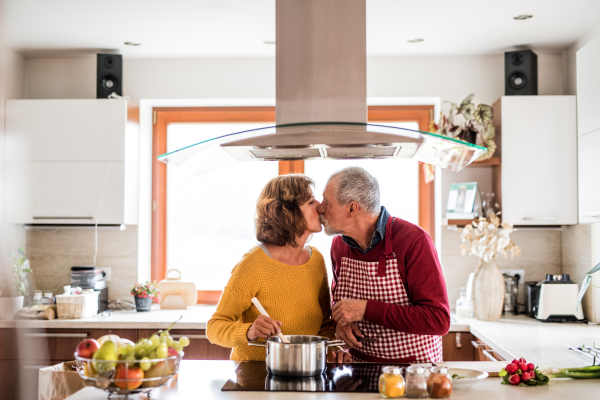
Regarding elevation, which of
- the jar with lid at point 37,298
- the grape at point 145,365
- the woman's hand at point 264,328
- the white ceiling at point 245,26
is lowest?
the jar with lid at point 37,298

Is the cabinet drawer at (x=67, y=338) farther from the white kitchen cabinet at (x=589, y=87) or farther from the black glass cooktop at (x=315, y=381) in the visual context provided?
the white kitchen cabinet at (x=589, y=87)

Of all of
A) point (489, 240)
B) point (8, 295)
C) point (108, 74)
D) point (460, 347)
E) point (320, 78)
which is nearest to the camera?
point (8, 295)

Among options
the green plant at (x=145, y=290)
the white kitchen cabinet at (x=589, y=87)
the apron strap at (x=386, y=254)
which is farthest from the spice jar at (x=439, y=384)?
the green plant at (x=145, y=290)

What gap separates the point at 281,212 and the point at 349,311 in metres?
0.41

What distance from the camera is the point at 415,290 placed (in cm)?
198

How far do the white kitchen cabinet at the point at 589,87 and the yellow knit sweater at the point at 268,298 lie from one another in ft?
5.88

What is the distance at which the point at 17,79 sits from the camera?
379 centimetres

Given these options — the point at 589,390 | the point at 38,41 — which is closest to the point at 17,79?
the point at 38,41

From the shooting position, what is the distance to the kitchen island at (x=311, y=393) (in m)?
1.51

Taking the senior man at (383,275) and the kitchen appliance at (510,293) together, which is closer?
the senior man at (383,275)

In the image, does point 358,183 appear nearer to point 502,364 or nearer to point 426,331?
point 426,331

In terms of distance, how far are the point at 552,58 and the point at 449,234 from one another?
1.35 m

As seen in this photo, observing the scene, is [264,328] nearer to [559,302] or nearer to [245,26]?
[245,26]

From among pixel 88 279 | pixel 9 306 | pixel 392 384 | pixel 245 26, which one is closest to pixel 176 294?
pixel 88 279
